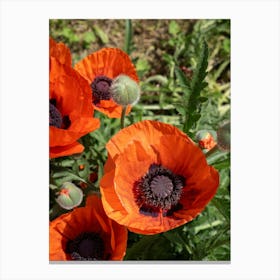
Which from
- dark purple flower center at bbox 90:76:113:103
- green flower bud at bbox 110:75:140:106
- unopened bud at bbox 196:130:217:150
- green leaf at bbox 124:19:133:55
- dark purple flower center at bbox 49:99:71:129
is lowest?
unopened bud at bbox 196:130:217:150

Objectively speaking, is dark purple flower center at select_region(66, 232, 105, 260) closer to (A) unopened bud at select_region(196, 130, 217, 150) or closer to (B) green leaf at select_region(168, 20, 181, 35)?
(A) unopened bud at select_region(196, 130, 217, 150)

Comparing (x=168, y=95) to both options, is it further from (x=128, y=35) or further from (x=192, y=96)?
(x=192, y=96)

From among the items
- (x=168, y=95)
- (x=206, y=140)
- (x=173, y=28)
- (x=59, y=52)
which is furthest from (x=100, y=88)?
(x=168, y=95)

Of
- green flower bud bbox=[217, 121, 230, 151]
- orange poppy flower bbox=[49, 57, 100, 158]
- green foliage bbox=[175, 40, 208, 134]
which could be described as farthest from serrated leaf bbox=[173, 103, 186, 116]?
orange poppy flower bbox=[49, 57, 100, 158]

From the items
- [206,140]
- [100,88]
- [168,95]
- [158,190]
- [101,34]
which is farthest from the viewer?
[168,95]
